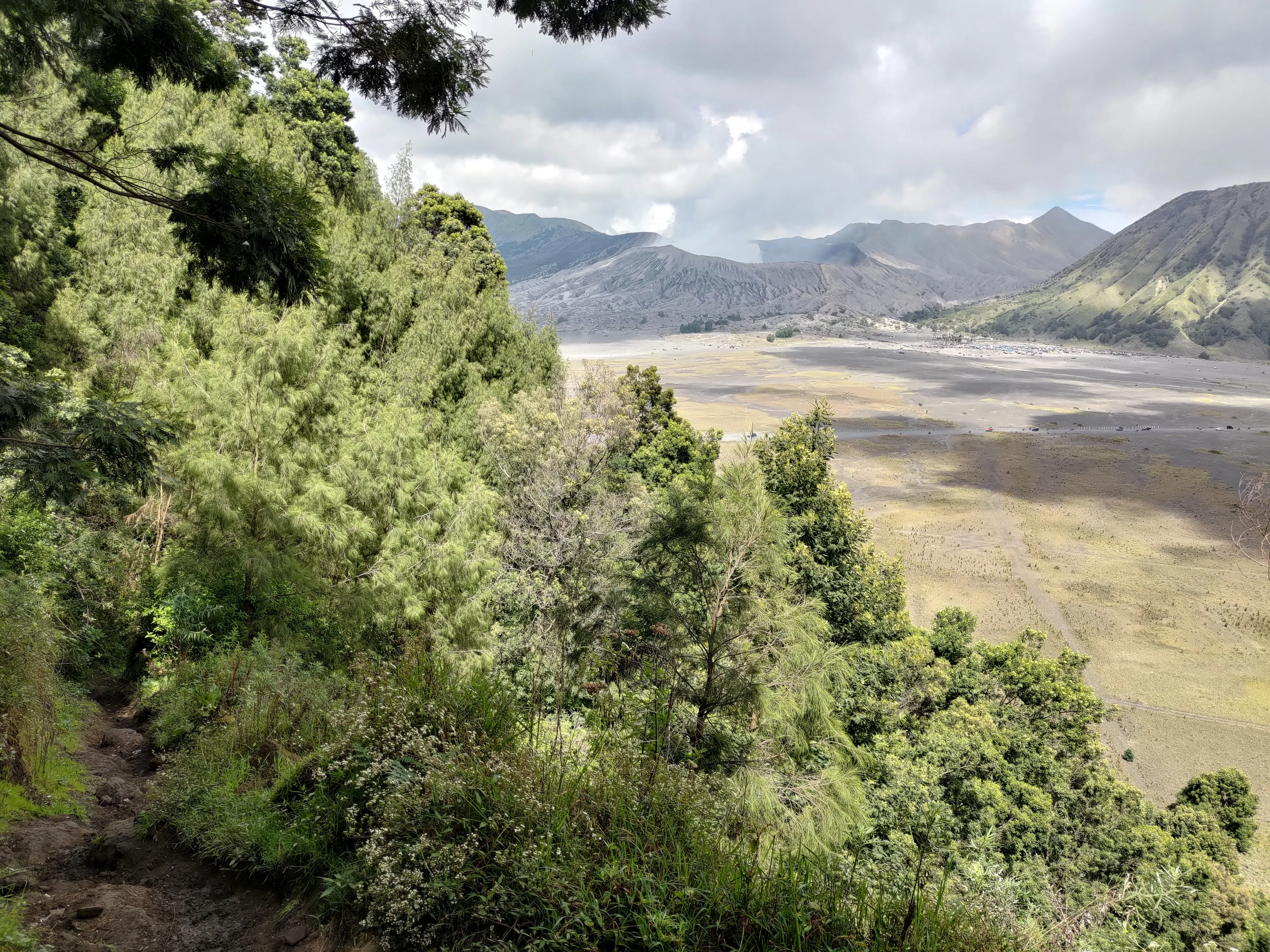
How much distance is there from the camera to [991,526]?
3759 centimetres

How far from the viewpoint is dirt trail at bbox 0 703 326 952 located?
3107mm

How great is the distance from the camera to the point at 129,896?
3.52m

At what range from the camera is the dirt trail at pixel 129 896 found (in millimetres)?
3107

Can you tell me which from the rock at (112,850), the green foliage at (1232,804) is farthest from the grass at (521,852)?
the green foliage at (1232,804)

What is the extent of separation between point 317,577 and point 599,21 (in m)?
8.90

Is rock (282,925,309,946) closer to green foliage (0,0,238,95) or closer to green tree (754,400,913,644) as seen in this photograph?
green foliage (0,0,238,95)

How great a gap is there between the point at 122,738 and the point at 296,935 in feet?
18.3

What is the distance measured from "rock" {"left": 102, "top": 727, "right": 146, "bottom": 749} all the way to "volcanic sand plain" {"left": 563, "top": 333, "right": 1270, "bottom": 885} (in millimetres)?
21796

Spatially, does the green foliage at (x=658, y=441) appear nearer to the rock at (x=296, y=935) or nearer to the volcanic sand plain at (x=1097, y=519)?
the volcanic sand plain at (x=1097, y=519)

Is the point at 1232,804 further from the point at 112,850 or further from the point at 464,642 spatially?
the point at 112,850

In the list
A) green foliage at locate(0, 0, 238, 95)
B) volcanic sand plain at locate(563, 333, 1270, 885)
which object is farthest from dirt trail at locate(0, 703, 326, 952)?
volcanic sand plain at locate(563, 333, 1270, 885)

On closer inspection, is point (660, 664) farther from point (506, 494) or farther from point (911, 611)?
point (911, 611)

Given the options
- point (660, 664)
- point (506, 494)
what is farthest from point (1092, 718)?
point (506, 494)

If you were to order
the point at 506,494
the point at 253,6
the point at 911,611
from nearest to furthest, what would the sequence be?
1. the point at 253,6
2. the point at 506,494
3. the point at 911,611
